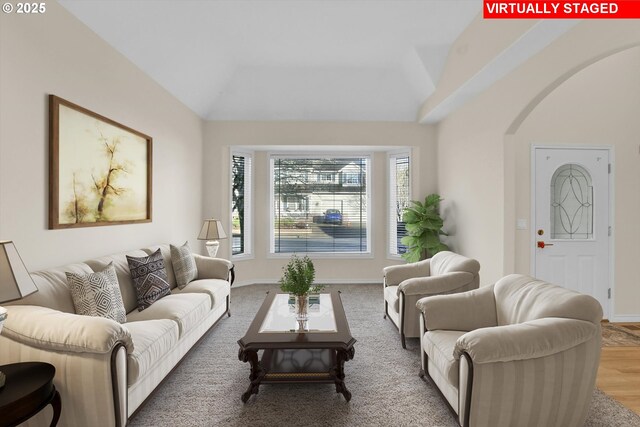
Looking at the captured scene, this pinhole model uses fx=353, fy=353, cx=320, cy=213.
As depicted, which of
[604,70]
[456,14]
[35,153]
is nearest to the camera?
[35,153]

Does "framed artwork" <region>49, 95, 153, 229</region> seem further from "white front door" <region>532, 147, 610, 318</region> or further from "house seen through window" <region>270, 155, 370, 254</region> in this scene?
"white front door" <region>532, 147, 610, 318</region>

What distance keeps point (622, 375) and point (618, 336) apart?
120 cm

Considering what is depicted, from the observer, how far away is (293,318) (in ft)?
10.2

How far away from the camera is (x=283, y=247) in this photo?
22.2 ft

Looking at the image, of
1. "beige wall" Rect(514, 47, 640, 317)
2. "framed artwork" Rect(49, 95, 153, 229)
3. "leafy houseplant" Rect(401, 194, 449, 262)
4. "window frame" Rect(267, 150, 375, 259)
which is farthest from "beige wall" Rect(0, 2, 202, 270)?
"beige wall" Rect(514, 47, 640, 317)

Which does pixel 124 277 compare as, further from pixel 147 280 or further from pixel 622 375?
pixel 622 375

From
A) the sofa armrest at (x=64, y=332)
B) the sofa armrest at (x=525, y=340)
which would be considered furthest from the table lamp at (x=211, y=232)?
the sofa armrest at (x=525, y=340)

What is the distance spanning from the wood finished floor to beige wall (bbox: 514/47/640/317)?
3.91 ft

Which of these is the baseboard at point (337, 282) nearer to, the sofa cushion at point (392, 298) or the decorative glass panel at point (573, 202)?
the sofa cushion at point (392, 298)

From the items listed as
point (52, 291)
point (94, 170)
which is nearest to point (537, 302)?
point (52, 291)

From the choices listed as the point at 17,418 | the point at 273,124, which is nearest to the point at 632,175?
the point at 273,124

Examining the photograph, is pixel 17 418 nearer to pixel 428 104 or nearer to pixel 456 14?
pixel 456 14

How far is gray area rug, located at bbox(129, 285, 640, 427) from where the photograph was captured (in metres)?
2.35

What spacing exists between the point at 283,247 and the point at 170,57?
3.75 m
